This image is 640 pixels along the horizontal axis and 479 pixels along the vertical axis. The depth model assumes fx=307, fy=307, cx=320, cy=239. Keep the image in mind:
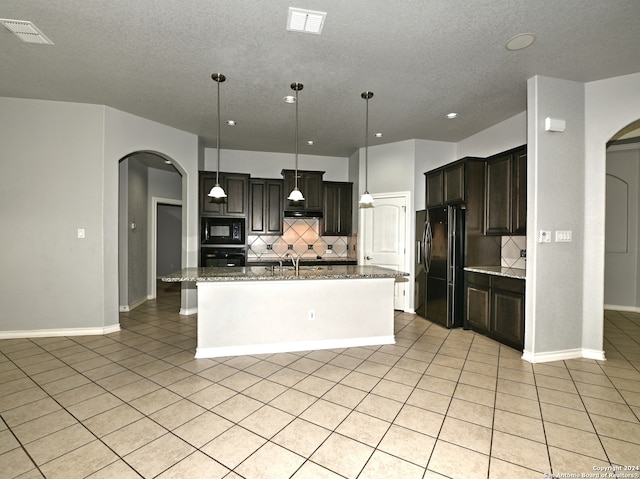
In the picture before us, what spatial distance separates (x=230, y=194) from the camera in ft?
18.0

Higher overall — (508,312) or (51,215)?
(51,215)

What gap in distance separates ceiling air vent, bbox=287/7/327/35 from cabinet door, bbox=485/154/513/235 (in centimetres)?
286

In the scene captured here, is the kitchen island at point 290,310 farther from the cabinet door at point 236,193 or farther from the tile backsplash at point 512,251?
the cabinet door at point 236,193

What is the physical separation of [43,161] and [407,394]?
4.92 meters

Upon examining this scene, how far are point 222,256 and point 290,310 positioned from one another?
2.33 m

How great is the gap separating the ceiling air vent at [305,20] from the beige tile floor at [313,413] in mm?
2954

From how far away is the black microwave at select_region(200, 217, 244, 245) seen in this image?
525 cm

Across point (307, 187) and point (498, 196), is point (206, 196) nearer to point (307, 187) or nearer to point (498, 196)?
point (307, 187)

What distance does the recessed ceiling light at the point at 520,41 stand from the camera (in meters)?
2.52

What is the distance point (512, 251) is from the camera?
4293mm

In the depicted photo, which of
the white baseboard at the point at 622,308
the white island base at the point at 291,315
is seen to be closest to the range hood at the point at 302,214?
the white island base at the point at 291,315

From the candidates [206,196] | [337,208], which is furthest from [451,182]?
[206,196]

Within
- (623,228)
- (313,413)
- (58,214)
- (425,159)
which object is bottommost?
(313,413)

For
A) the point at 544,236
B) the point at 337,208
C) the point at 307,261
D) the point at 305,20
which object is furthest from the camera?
the point at 337,208
